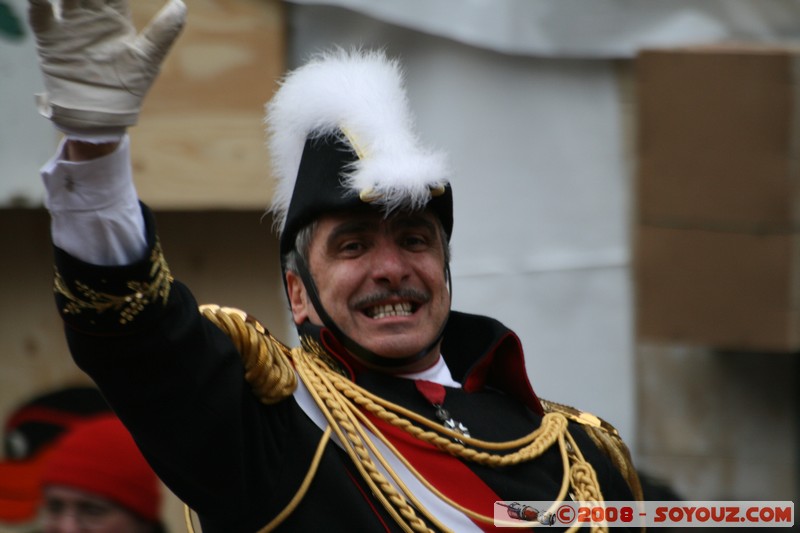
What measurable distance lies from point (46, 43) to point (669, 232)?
3.59 meters

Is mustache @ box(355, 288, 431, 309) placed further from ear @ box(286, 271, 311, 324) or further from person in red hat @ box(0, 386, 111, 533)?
person in red hat @ box(0, 386, 111, 533)

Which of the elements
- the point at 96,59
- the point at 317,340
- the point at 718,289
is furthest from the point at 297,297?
the point at 718,289

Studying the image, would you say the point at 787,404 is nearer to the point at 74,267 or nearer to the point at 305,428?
the point at 305,428

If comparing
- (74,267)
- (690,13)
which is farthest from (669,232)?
(74,267)

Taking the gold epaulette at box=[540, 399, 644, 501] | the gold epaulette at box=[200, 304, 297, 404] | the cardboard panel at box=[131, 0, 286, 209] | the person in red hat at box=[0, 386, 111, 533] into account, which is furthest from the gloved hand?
the cardboard panel at box=[131, 0, 286, 209]

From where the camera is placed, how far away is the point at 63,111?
7.46 ft

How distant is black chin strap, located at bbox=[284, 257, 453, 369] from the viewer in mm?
3158

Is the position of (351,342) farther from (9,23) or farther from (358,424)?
(9,23)

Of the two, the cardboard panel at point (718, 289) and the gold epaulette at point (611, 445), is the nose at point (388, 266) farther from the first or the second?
the cardboard panel at point (718, 289)

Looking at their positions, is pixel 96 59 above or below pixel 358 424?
A: above

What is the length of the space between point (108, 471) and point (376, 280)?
0.75 metres

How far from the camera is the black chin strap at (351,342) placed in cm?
316

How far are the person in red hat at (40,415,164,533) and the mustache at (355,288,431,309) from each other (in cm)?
64

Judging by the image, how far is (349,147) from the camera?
315cm
